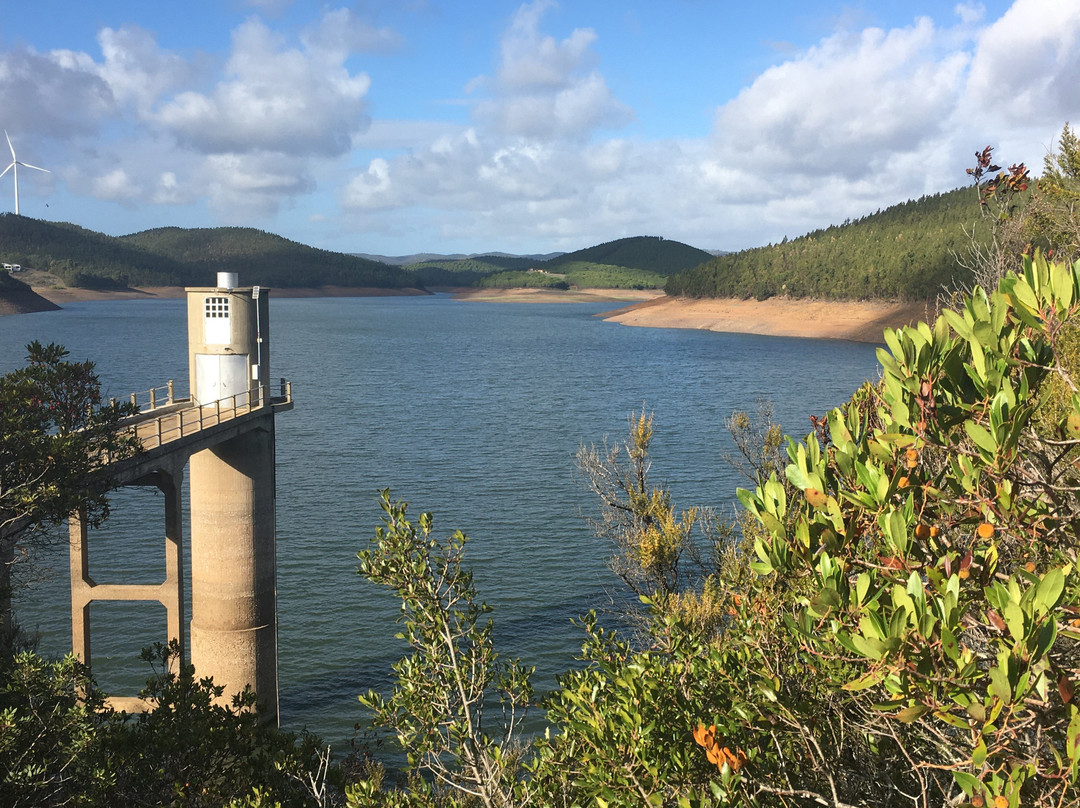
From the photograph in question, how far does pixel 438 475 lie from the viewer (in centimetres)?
4416

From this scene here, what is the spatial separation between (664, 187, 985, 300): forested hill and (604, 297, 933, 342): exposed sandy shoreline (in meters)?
2.13

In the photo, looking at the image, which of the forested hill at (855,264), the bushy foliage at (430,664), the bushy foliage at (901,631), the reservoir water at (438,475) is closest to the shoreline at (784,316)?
the forested hill at (855,264)

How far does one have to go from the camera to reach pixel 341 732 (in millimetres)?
23797

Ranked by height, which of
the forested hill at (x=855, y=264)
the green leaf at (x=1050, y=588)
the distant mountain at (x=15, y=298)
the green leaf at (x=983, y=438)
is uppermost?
the forested hill at (x=855, y=264)

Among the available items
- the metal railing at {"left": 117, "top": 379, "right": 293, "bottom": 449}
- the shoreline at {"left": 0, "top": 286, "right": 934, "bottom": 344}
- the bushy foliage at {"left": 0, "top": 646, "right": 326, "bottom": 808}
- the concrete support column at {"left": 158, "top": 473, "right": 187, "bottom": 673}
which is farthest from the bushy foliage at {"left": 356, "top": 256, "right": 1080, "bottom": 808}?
the shoreline at {"left": 0, "top": 286, "right": 934, "bottom": 344}

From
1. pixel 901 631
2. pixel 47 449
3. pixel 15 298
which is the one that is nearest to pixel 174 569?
pixel 47 449

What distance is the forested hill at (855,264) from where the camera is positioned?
13125 centimetres

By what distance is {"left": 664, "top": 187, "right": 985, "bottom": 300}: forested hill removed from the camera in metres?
131

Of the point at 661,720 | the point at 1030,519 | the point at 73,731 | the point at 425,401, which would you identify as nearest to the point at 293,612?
the point at 73,731

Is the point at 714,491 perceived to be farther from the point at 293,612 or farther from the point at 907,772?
the point at 907,772

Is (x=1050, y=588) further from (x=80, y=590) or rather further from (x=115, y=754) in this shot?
(x=80, y=590)

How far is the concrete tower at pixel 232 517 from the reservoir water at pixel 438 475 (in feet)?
5.50

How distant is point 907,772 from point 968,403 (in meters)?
4.57

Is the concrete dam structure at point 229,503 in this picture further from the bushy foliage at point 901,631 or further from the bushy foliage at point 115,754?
the bushy foliage at point 901,631
